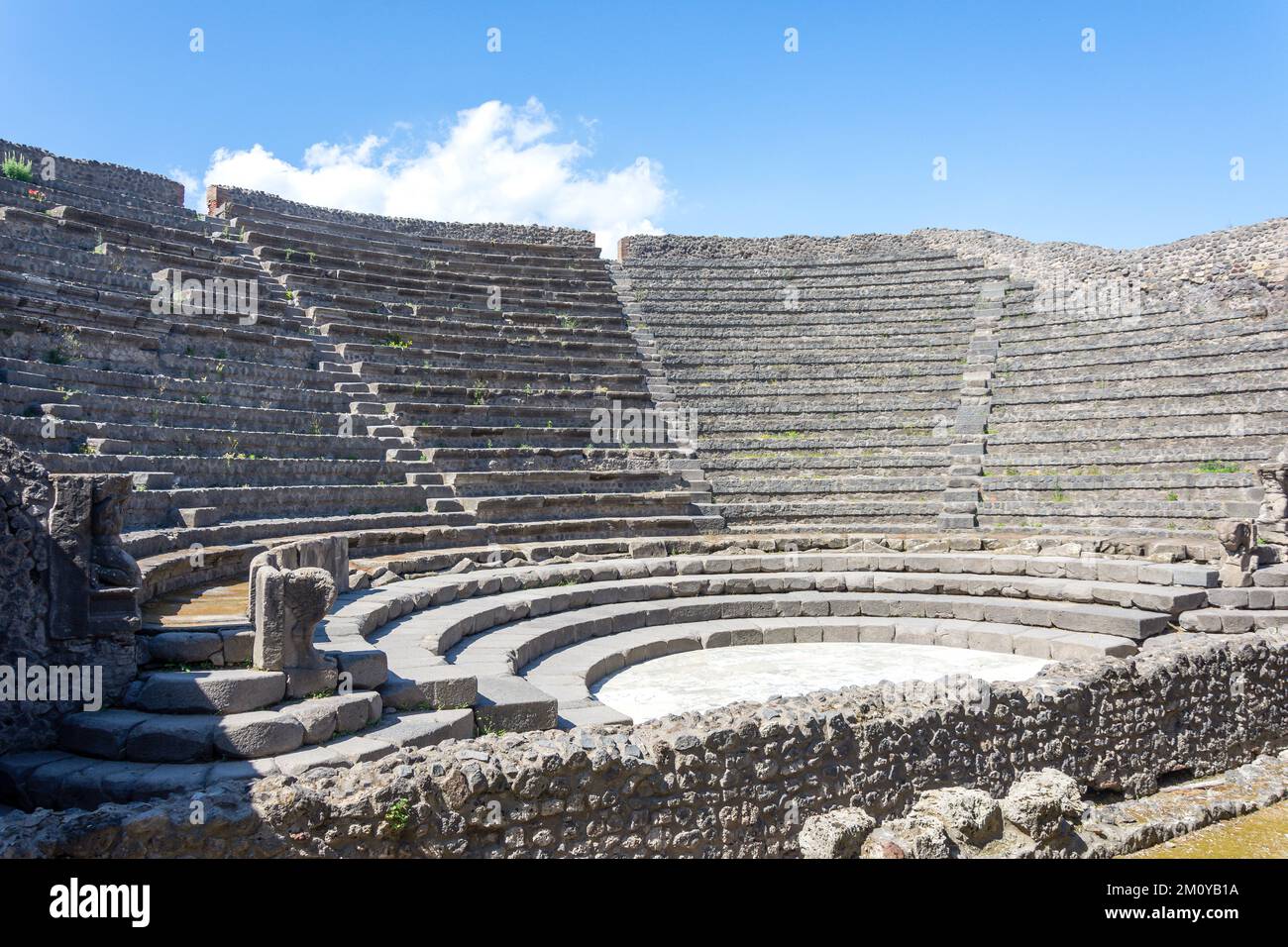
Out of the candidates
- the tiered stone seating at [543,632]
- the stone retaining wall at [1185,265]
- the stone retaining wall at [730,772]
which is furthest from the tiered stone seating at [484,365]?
the stone retaining wall at [1185,265]

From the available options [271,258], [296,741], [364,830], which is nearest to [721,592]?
[296,741]

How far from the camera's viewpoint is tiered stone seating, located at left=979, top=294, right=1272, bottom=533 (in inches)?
525

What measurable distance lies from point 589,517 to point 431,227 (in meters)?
12.2

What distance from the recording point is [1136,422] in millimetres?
14812

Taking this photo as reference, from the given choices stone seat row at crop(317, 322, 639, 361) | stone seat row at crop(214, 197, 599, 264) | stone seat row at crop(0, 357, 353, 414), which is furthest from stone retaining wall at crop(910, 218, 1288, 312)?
stone seat row at crop(0, 357, 353, 414)

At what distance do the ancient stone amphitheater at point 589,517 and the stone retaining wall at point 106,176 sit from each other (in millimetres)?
73

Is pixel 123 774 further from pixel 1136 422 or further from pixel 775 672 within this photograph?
pixel 1136 422

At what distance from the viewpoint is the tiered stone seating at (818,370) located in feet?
49.8

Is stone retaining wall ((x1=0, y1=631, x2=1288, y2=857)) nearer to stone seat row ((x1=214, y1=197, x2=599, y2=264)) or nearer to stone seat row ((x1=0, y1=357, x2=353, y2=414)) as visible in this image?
stone seat row ((x1=0, y1=357, x2=353, y2=414))

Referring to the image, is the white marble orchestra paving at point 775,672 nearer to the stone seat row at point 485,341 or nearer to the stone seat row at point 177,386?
the stone seat row at point 177,386

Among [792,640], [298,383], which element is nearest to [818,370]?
[792,640]

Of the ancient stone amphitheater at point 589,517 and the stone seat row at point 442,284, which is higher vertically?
the stone seat row at point 442,284
